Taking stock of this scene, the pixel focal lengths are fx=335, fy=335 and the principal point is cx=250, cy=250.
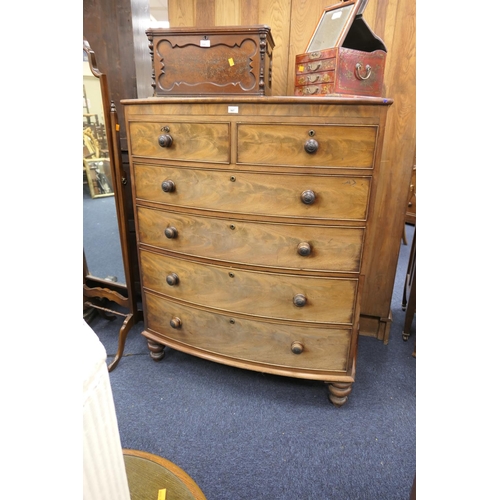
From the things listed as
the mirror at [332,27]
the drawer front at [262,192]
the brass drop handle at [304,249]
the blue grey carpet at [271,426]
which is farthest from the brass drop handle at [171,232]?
the mirror at [332,27]

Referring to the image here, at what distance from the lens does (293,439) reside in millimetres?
1429

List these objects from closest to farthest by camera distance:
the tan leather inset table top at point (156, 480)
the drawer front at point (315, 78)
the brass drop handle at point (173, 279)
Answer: the tan leather inset table top at point (156, 480) → the drawer front at point (315, 78) → the brass drop handle at point (173, 279)

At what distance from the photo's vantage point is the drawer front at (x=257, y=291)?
1382 millimetres

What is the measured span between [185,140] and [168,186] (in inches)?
8.0

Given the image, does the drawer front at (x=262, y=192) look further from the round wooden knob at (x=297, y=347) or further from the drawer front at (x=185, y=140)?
the round wooden knob at (x=297, y=347)

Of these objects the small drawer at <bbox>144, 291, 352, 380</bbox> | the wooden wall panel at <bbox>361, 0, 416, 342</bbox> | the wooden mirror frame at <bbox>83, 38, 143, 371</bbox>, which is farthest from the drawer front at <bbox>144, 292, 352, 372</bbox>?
the wooden wall panel at <bbox>361, 0, 416, 342</bbox>

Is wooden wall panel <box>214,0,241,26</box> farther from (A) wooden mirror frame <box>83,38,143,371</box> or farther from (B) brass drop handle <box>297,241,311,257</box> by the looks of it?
(B) brass drop handle <box>297,241,311,257</box>

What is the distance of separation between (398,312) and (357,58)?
1725mm

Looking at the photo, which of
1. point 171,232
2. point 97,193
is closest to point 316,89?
point 171,232

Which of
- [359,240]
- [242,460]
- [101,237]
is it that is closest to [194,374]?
[242,460]

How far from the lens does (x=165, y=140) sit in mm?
1348

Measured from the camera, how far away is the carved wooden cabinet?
3.95 ft

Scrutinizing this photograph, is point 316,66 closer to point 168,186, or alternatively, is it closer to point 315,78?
point 315,78
